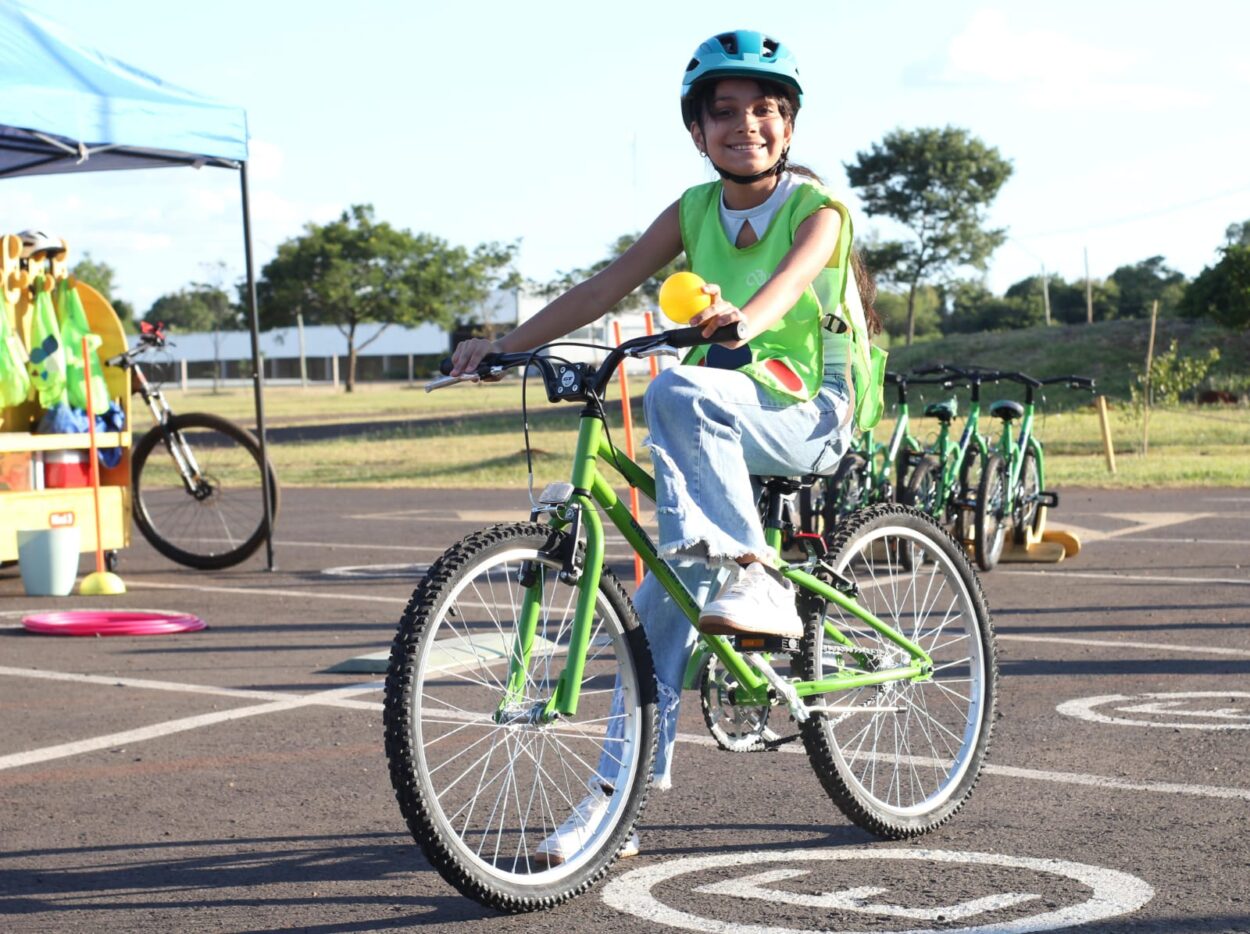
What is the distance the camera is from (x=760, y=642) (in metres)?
4.17

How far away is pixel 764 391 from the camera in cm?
420

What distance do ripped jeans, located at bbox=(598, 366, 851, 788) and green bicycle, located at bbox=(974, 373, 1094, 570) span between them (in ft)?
23.5

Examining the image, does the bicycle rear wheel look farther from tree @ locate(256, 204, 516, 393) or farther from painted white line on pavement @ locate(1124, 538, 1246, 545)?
tree @ locate(256, 204, 516, 393)

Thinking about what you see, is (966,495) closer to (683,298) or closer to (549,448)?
(683,298)

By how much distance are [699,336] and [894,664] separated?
1473 millimetres

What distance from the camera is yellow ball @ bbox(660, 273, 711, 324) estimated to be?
12.2 ft

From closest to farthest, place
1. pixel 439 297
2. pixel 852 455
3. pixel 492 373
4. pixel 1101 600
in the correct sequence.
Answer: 1. pixel 492 373
2. pixel 1101 600
3. pixel 852 455
4. pixel 439 297

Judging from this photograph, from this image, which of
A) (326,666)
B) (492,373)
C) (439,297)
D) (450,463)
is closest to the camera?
(492,373)

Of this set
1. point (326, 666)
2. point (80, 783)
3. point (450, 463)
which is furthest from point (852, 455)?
point (450, 463)

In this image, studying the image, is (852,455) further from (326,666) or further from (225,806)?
(225,806)

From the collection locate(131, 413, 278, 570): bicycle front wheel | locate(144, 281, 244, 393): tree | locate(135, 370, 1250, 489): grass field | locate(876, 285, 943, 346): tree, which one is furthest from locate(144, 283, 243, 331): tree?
locate(131, 413, 278, 570): bicycle front wheel

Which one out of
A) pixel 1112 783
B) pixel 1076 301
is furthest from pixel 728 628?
pixel 1076 301

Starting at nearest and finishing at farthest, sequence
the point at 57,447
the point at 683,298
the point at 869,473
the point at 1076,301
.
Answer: the point at 683,298 < the point at 57,447 < the point at 869,473 < the point at 1076,301

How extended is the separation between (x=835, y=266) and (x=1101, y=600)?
6.03 metres
